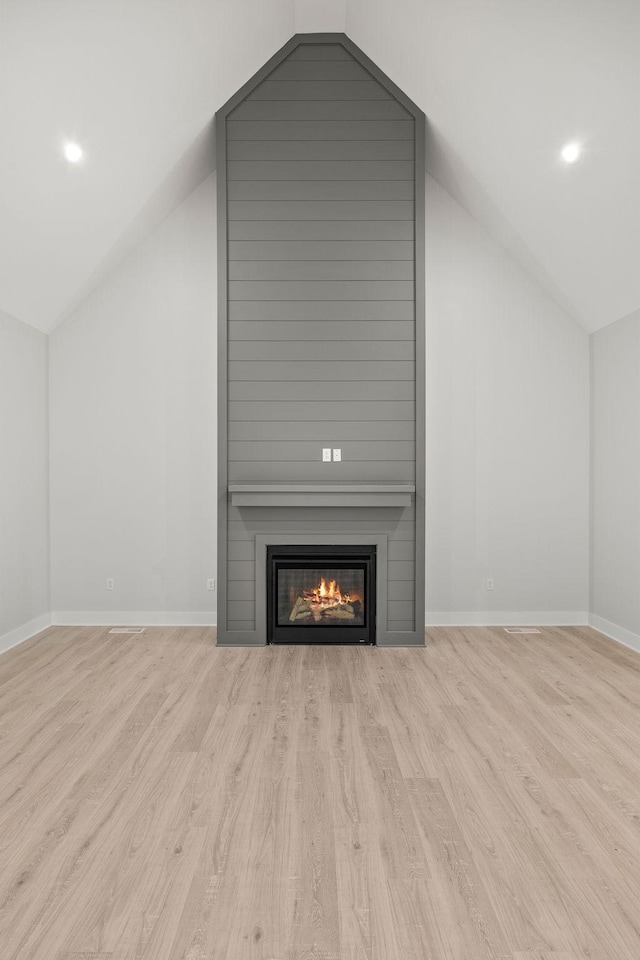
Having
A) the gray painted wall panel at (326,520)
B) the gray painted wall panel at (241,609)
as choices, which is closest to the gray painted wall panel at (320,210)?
the gray painted wall panel at (326,520)

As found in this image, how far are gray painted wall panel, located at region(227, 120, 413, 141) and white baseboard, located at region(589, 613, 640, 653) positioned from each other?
13.4 ft

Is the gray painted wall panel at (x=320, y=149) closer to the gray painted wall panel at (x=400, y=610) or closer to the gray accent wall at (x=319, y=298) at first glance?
the gray accent wall at (x=319, y=298)

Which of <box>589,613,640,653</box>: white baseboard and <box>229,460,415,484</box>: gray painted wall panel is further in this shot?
<box>229,460,415,484</box>: gray painted wall panel

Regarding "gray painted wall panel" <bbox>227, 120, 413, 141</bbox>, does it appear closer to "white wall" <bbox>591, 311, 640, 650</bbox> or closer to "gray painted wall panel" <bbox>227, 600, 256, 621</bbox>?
"white wall" <bbox>591, 311, 640, 650</bbox>

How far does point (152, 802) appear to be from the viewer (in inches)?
109

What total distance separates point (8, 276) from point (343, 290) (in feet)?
7.87

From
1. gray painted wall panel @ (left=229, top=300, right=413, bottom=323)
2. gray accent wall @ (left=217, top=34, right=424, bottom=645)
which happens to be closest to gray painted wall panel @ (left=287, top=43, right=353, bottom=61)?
gray accent wall @ (left=217, top=34, right=424, bottom=645)

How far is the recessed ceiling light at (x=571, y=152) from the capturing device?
4.29m

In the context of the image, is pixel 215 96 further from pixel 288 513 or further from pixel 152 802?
pixel 152 802

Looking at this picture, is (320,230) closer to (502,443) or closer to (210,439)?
(210,439)

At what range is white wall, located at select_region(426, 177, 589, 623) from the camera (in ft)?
19.9

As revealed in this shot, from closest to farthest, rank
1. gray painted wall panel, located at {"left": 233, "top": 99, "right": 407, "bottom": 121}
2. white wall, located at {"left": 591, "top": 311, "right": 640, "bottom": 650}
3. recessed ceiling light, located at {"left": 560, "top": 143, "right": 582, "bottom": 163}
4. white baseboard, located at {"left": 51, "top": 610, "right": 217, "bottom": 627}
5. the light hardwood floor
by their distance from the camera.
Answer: the light hardwood floor
recessed ceiling light, located at {"left": 560, "top": 143, "right": 582, "bottom": 163}
white wall, located at {"left": 591, "top": 311, "right": 640, "bottom": 650}
gray painted wall panel, located at {"left": 233, "top": 99, "right": 407, "bottom": 121}
white baseboard, located at {"left": 51, "top": 610, "right": 217, "bottom": 627}

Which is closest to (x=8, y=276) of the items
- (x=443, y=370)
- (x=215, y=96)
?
(x=215, y=96)

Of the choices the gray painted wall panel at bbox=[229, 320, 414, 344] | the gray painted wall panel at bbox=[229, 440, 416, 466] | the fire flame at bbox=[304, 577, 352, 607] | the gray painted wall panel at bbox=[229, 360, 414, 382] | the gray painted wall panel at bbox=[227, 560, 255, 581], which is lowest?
the fire flame at bbox=[304, 577, 352, 607]
